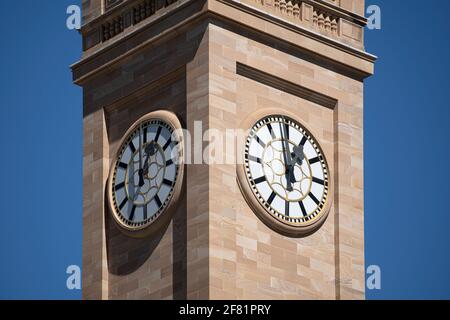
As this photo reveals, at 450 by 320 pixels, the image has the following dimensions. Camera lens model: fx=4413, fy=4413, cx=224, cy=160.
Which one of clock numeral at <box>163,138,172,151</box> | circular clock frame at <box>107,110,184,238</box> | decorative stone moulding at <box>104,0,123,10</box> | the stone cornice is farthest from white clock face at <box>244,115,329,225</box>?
decorative stone moulding at <box>104,0,123,10</box>

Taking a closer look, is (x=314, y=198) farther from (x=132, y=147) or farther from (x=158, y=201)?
(x=132, y=147)

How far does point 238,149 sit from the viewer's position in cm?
10325

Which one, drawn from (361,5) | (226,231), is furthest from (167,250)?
(361,5)

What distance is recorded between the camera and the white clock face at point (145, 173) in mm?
103750

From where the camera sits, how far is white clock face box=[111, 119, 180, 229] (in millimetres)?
103750

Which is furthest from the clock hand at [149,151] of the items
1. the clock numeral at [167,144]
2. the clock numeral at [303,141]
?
the clock numeral at [303,141]

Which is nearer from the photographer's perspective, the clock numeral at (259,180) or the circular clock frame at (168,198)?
the circular clock frame at (168,198)

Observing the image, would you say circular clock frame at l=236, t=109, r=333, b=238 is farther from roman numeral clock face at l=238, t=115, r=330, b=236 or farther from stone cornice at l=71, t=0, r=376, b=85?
stone cornice at l=71, t=0, r=376, b=85

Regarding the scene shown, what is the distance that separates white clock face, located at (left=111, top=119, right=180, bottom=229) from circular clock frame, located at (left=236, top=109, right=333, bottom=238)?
157 cm

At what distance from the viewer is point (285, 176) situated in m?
104

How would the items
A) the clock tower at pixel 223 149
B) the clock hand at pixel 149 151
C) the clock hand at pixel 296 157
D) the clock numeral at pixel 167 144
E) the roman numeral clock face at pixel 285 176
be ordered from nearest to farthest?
the clock tower at pixel 223 149
the roman numeral clock face at pixel 285 176
the clock numeral at pixel 167 144
the clock hand at pixel 296 157
the clock hand at pixel 149 151

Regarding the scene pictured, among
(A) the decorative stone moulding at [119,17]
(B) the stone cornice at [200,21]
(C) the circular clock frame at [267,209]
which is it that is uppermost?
(A) the decorative stone moulding at [119,17]

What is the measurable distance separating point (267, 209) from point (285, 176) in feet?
3.44

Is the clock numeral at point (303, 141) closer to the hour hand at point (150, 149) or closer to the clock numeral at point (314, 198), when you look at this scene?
the clock numeral at point (314, 198)
